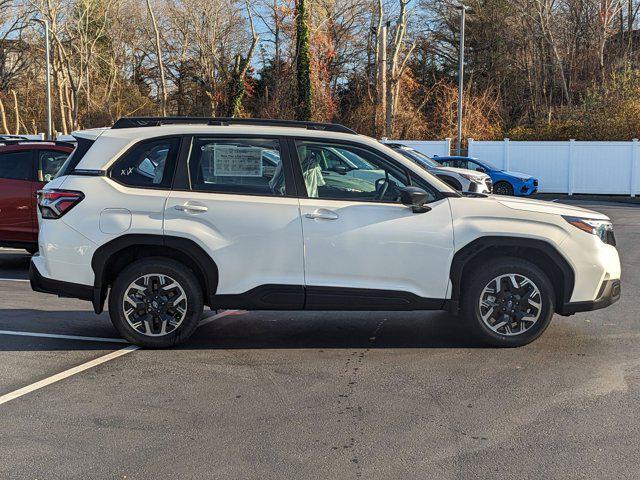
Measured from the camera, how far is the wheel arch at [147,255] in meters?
5.85

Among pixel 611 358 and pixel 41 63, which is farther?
pixel 41 63

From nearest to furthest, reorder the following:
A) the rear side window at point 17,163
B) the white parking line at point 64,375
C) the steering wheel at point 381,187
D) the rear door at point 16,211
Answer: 1. the white parking line at point 64,375
2. the steering wheel at point 381,187
3. the rear door at point 16,211
4. the rear side window at point 17,163

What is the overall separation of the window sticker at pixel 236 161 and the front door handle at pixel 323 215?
580mm

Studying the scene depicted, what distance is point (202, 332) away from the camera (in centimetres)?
672

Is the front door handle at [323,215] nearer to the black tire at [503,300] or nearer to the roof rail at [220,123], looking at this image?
the roof rail at [220,123]

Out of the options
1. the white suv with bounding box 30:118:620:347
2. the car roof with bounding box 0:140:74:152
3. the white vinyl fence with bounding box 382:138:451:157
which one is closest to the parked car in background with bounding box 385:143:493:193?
the car roof with bounding box 0:140:74:152

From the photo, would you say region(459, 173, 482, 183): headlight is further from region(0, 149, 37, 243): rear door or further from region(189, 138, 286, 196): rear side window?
region(189, 138, 286, 196): rear side window

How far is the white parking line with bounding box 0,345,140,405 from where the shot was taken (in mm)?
4930

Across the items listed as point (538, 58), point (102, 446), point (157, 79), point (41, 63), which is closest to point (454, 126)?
point (538, 58)

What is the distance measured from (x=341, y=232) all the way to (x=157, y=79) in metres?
52.4

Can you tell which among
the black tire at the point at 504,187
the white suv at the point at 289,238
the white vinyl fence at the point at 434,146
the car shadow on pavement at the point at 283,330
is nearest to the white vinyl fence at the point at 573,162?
the white vinyl fence at the point at 434,146

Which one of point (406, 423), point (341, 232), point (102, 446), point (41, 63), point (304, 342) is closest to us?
point (102, 446)

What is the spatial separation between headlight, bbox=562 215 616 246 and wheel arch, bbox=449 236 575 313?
31 centimetres

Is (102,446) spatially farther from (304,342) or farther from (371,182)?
(371,182)
